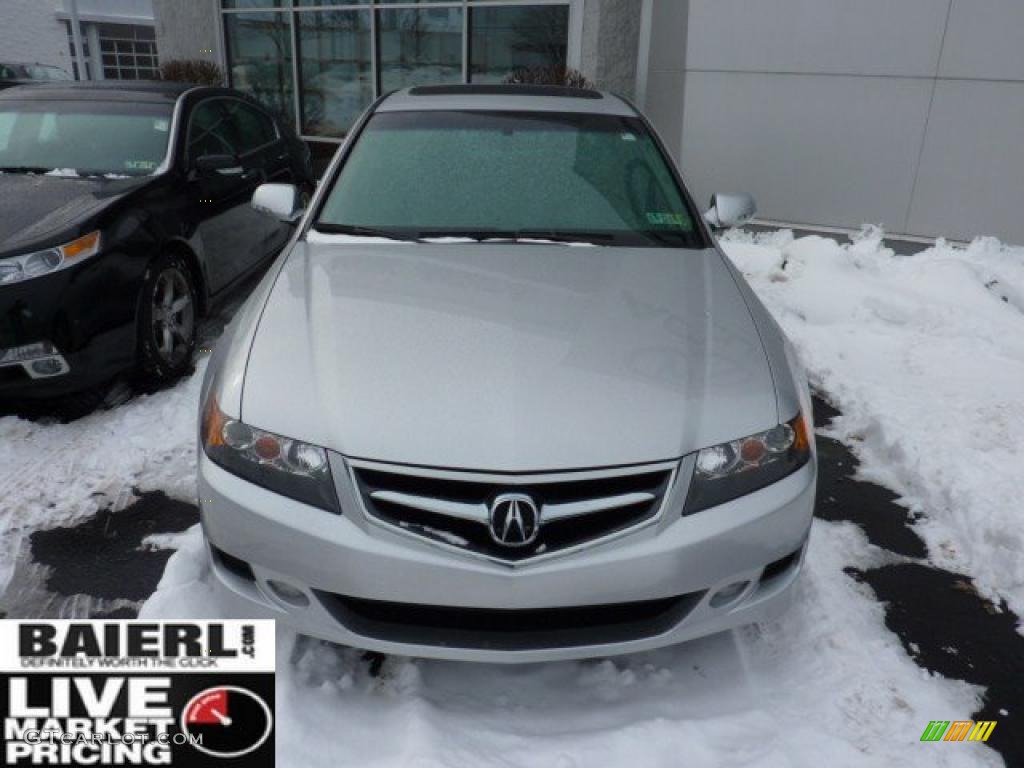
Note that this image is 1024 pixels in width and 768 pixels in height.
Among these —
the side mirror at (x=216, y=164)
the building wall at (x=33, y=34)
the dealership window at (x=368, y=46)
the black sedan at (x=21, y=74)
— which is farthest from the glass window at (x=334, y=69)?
the building wall at (x=33, y=34)

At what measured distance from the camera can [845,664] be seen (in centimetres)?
243

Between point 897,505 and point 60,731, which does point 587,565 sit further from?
point 897,505

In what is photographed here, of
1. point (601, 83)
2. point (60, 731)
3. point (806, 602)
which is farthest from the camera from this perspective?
point (601, 83)

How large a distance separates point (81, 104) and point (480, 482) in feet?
14.0

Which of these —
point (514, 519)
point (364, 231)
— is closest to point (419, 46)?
point (364, 231)

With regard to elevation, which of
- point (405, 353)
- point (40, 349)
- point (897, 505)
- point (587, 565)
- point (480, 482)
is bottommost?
point (897, 505)

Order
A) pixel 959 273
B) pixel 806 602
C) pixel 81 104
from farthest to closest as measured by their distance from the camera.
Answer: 1. pixel 959 273
2. pixel 81 104
3. pixel 806 602

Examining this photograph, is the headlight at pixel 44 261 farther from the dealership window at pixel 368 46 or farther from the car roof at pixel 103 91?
the dealership window at pixel 368 46

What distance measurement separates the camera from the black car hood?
11.9 ft

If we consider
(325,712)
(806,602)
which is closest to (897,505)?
(806,602)

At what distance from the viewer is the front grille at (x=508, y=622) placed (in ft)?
6.59

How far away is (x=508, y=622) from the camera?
6.63 feet

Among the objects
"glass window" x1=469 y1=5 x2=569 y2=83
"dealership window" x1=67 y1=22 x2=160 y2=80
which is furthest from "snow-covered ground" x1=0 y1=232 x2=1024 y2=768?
"dealership window" x1=67 y1=22 x2=160 y2=80

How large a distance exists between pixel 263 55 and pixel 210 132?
808 centimetres
